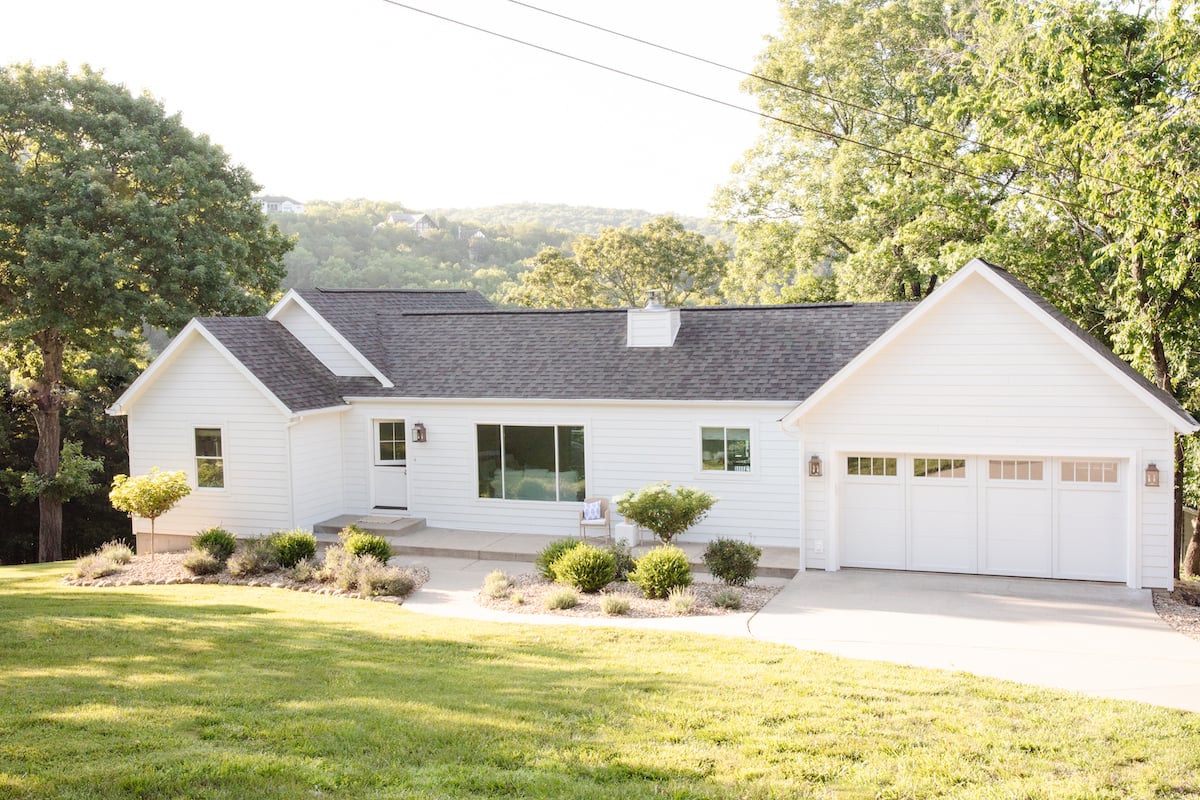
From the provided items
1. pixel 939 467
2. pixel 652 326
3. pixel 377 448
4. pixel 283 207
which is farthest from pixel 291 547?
pixel 283 207

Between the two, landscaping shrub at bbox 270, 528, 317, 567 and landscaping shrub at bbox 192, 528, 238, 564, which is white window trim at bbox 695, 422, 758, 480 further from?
landscaping shrub at bbox 192, 528, 238, 564

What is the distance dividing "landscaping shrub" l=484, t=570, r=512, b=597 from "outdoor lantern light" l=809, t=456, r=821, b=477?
5038 mm

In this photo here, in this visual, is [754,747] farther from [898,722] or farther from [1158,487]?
[1158,487]

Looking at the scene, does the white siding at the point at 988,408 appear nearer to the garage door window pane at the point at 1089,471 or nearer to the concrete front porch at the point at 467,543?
the garage door window pane at the point at 1089,471

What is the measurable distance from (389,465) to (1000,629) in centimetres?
1240

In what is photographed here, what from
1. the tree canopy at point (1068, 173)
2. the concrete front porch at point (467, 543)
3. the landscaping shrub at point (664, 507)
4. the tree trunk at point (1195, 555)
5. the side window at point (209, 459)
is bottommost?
the tree trunk at point (1195, 555)

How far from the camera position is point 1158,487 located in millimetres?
13750

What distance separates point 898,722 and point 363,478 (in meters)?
14.5

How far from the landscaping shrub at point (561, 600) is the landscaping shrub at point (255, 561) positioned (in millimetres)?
5539

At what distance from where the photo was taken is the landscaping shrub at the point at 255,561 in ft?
53.1

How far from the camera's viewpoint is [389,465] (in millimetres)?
20141

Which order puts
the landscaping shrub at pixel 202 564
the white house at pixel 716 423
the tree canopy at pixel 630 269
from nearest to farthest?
the white house at pixel 716 423 < the landscaping shrub at pixel 202 564 < the tree canopy at pixel 630 269

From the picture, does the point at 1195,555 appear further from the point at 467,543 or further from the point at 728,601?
the point at 467,543

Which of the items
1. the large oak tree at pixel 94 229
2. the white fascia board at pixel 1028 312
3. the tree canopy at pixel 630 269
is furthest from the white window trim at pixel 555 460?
the tree canopy at pixel 630 269
